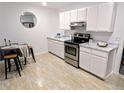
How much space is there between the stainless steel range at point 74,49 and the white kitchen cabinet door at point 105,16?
80 centimetres

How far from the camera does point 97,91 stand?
2070mm

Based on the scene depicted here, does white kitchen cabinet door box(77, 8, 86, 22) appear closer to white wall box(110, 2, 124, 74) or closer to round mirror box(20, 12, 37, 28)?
white wall box(110, 2, 124, 74)

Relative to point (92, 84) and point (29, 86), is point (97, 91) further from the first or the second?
point (29, 86)

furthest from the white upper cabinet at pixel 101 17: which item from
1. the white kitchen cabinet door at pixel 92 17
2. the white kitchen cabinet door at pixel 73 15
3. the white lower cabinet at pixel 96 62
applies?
the white lower cabinet at pixel 96 62

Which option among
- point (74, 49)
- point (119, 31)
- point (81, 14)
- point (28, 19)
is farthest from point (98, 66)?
point (28, 19)

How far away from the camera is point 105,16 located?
2.47m

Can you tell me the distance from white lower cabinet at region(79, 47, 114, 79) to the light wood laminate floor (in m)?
0.18

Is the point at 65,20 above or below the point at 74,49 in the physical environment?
above

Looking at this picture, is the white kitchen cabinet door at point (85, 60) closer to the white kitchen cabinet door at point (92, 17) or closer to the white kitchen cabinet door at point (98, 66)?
the white kitchen cabinet door at point (98, 66)

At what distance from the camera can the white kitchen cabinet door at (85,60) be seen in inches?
108

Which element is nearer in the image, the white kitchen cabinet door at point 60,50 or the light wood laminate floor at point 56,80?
the light wood laminate floor at point 56,80

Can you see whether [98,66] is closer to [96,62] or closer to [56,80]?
[96,62]

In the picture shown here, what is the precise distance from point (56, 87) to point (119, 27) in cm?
235

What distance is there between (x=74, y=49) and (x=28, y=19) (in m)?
2.56
